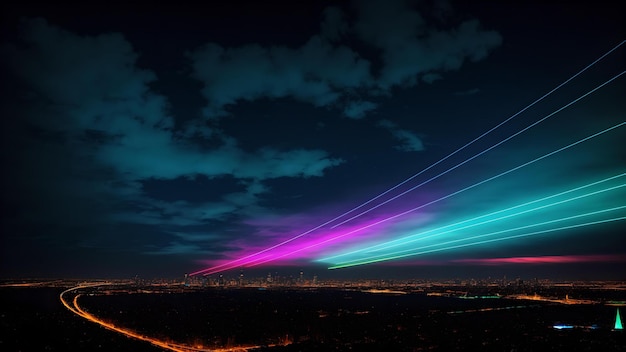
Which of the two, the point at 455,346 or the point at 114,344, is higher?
the point at 114,344

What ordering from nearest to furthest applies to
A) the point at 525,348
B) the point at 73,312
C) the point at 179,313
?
the point at 525,348
the point at 73,312
the point at 179,313

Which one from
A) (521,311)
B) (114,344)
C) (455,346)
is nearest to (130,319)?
(114,344)

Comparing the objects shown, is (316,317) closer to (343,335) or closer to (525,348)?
(343,335)

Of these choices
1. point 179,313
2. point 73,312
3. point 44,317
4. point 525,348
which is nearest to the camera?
point 525,348

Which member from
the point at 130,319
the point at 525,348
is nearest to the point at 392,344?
the point at 525,348

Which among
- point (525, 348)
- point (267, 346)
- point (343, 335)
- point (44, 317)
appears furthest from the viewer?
point (44, 317)

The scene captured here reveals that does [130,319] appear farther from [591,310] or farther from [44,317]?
[591,310]

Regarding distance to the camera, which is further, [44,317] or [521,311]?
[521,311]

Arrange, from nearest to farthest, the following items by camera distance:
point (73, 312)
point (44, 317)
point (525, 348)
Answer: point (525, 348) → point (44, 317) → point (73, 312)

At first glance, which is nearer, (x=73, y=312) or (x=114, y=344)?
(x=114, y=344)
